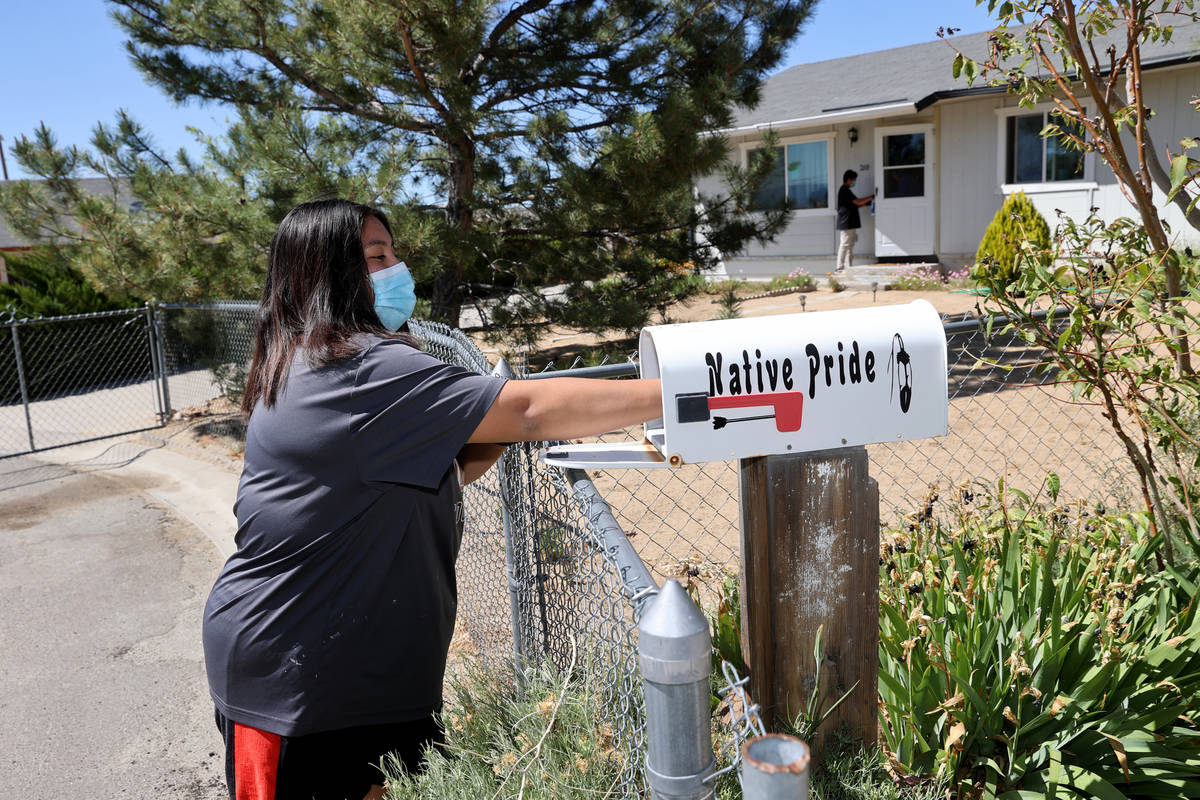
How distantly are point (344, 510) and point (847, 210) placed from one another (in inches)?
621

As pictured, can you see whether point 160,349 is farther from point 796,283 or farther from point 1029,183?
point 1029,183

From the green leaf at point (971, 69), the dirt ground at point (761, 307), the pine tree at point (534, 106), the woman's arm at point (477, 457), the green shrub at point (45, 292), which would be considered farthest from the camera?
the green shrub at point (45, 292)

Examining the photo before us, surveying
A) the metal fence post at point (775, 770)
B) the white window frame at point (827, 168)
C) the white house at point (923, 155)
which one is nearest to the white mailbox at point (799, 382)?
the metal fence post at point (775, 770)

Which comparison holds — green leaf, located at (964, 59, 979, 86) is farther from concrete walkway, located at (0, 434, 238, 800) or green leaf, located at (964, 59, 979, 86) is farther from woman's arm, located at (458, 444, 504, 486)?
concrete walkway, located at (0, 434, 238, 800)

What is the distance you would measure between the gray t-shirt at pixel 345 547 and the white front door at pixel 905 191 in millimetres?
16233

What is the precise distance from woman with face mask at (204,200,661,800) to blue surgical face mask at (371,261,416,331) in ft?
→ 0.19

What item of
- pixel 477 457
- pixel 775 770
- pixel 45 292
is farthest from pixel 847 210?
pixel 775 770

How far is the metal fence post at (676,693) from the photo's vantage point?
1.15m

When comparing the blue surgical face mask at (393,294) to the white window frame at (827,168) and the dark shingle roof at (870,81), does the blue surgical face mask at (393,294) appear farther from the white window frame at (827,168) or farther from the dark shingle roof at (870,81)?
the white window frame at (827,168)

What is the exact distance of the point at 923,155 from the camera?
55.1 ft

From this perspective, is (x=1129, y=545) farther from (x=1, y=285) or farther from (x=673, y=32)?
(x=1, y=285)

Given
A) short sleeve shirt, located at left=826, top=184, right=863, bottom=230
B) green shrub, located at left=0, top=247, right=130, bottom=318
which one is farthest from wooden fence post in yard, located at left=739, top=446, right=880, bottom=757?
short sleeve shirt, located at left=826, top=184, right=863, bottom=230

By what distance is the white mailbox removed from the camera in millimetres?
1567

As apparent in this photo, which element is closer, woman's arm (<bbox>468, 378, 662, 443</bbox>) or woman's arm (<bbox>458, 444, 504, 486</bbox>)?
woman's arm (<bbox>468, 378, 662, 443</bbox>)
